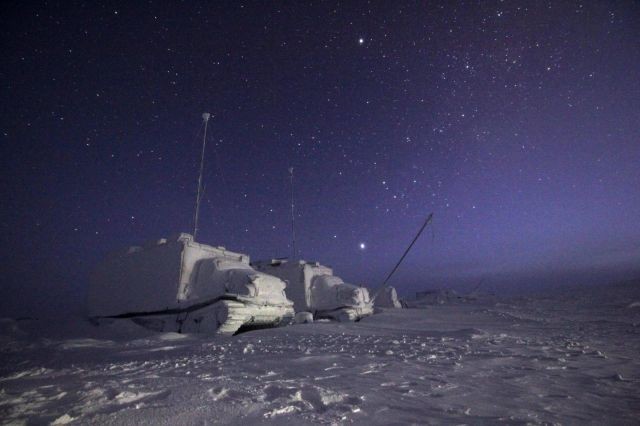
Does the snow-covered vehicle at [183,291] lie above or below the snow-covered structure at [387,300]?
above

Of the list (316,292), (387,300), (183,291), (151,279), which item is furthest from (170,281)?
(387,300)

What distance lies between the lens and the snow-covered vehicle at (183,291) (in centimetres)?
1227

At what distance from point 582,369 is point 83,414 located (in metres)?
6.36

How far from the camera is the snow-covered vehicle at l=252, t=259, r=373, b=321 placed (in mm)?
20703

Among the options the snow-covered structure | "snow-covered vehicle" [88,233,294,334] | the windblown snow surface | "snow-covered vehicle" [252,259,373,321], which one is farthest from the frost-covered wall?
the snow-covered structure

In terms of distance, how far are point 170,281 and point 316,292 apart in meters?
10.6

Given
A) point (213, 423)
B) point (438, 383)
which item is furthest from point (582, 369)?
point (213, 423)

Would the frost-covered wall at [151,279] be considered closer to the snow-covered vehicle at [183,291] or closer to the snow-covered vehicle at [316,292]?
the snow-covered vehicle at [183,291]

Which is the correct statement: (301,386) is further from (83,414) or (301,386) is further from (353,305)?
(353,305)

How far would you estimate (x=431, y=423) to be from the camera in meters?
2.78

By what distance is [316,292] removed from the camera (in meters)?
21.6

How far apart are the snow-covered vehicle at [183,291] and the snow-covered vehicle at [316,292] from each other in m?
6.21

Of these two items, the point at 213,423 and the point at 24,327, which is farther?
the point at 24,327

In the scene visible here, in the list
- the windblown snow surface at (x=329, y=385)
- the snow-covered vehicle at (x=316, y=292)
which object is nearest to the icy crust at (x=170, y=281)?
the windblown snow surface at (x=329, y=385)
